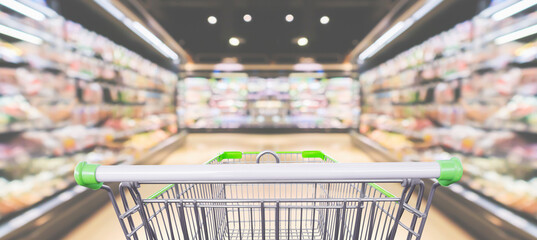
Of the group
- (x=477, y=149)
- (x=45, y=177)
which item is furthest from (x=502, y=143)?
(x=45, y=177)

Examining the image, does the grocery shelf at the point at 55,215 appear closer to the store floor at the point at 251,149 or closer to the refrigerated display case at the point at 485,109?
the store floor at the point at 251,149

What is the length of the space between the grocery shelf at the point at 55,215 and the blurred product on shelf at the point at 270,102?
4.74m

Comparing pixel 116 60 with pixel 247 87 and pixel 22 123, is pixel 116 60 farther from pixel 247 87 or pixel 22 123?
pixel 247 87

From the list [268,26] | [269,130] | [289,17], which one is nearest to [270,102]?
[269,130]

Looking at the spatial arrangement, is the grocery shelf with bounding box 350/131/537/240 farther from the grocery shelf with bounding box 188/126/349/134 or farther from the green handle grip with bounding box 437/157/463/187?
the grocery shelf with bounding box 188/126/349/134

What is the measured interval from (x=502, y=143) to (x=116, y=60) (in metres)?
4.88

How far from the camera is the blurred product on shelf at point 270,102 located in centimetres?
742

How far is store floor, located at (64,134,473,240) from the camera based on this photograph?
2.17 meters

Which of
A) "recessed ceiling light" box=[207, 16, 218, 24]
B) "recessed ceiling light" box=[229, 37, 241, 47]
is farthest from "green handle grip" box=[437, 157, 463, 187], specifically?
"recessed ceiling light" box=[229, 37, 241, 47]

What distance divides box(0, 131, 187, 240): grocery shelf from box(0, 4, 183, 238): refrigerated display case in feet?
0.04

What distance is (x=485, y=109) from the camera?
7.40 ft

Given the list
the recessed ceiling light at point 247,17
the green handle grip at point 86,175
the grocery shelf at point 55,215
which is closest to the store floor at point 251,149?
the grocery shelf at point 55,215

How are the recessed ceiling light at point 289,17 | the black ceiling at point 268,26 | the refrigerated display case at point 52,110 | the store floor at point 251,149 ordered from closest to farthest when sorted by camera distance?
the refrigerated display case at point 52,110 < the store floor at point 251,149 < the black ceiling at point 268,26 < the recessed ceiling light at point 289,17

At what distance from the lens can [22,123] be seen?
78.7 inches
